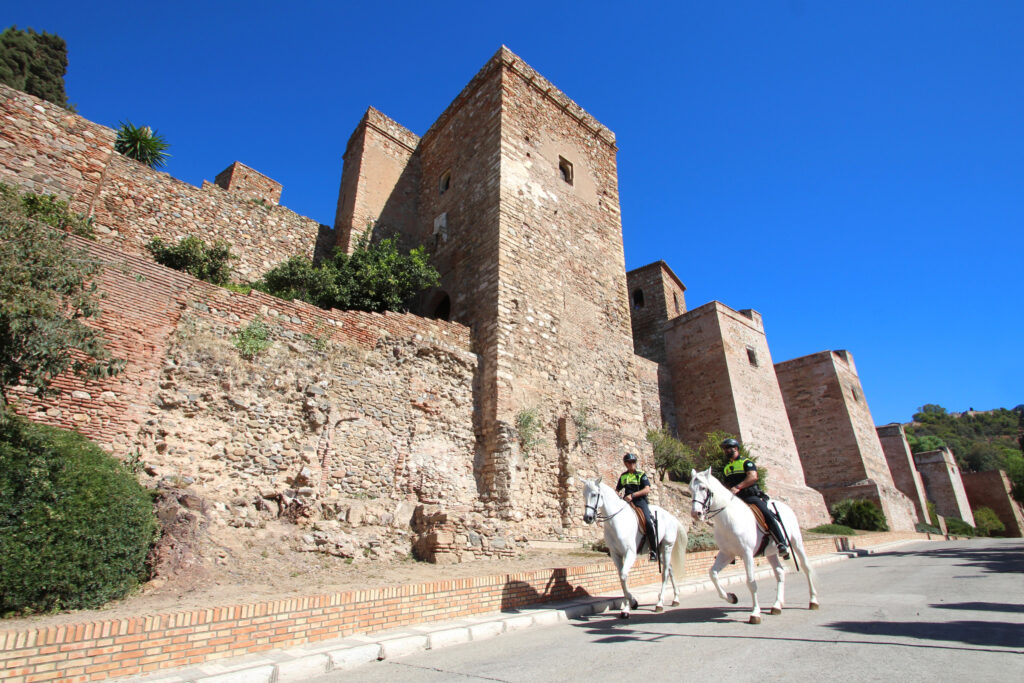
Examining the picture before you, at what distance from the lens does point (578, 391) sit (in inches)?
539

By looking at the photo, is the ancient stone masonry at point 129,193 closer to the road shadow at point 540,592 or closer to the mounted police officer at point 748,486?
the road shadow at point 540,592

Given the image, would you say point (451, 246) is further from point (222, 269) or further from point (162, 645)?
point (162, 645)

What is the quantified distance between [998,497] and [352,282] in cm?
5299

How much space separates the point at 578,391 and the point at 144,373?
920 cm

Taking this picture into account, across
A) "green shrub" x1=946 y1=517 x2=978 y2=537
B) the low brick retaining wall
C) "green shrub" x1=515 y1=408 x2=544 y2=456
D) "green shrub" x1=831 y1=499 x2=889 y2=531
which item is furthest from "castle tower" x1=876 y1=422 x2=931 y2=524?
the low brick retaining wall

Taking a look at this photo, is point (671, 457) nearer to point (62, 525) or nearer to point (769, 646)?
point (769, 646)

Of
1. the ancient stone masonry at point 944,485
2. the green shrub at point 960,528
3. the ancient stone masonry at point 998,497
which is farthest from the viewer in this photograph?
the ancient stone masonry at point 998,497

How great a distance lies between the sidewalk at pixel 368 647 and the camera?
162 inches

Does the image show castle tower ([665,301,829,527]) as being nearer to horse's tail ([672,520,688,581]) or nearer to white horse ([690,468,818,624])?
horse's tail ([672,520,688,581])

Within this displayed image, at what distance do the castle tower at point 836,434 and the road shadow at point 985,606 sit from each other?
19908mm

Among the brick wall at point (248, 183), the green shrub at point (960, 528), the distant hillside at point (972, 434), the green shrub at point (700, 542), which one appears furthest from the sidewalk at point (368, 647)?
the distant hillside at point (972, 434)

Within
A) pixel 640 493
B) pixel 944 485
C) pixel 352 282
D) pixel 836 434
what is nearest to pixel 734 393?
pixel 836 434

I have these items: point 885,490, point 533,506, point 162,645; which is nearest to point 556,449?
point 533,506

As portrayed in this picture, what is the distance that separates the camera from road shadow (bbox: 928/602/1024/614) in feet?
20.4
